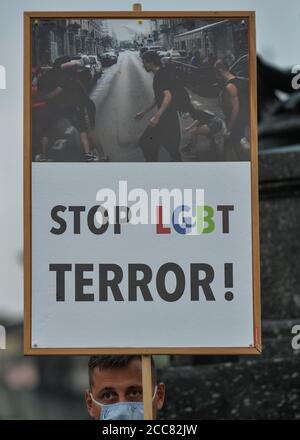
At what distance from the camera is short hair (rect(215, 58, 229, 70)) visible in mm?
5250

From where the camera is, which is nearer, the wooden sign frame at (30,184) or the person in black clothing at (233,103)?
the wooden sign frame at (30,184)

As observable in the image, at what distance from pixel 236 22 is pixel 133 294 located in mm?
1305

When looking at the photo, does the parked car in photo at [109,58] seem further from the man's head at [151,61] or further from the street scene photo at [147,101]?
the man's head at [151,61]

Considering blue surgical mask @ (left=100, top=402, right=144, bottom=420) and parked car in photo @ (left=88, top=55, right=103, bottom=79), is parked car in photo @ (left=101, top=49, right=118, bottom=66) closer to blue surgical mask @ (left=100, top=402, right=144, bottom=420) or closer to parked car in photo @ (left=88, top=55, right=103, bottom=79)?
parked car in photo @ (left=88, top=55, right=103, bottom=79)

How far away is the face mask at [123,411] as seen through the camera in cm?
519

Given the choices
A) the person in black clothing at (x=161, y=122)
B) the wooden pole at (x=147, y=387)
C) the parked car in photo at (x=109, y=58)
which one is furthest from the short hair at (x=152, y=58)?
the wooden pole at (x=147, y=387)

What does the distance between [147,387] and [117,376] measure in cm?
25

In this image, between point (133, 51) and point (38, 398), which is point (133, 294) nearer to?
point (133, 51)

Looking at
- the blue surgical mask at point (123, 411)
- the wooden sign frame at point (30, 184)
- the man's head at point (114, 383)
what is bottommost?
the blue surgical mask at point (123, 411)

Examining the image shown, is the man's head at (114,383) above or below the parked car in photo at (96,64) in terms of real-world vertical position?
below

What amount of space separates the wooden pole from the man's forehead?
189mm

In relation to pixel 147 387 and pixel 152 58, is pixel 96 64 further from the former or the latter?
pixel 147 387

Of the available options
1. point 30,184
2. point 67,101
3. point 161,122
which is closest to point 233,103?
point 161,122
